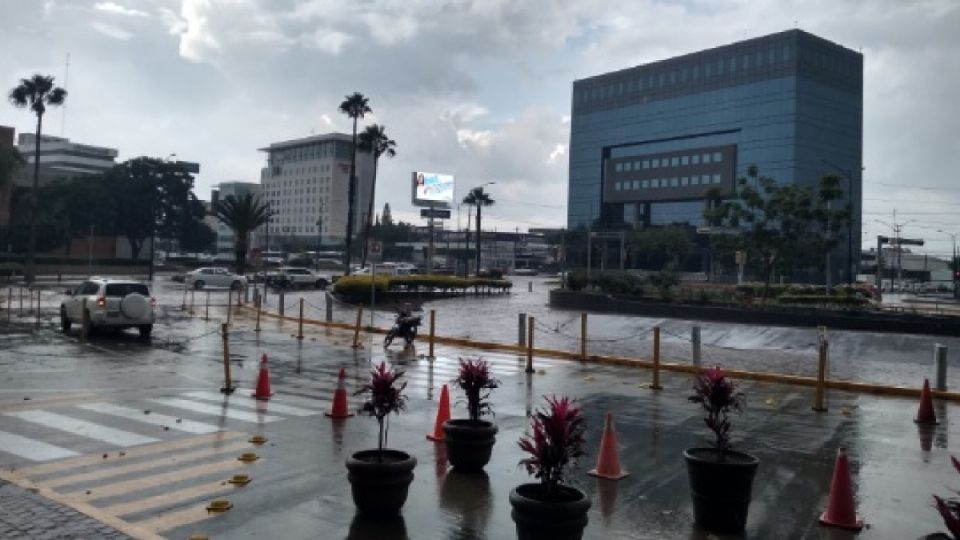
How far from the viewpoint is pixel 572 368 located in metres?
18.9

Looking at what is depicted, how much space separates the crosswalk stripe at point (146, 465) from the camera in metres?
8.09

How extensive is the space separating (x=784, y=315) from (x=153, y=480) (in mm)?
28346

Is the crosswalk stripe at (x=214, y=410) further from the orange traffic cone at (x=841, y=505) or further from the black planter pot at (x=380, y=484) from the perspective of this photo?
the orange traffic cone at (x=841, y=505)

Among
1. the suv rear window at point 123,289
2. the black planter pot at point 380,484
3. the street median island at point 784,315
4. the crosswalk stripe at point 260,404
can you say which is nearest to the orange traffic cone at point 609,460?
the black planter pot at point 380,484

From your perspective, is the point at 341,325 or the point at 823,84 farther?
the point at 823,84

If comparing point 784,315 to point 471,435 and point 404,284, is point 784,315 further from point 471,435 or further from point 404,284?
point 471,435

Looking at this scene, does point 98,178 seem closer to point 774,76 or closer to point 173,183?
point 173,183

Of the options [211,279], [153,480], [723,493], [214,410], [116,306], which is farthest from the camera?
[211,279]

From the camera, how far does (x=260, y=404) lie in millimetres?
12789

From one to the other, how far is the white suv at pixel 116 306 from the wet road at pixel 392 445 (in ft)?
15.6

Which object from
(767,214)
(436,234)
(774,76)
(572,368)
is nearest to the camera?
(572,368)

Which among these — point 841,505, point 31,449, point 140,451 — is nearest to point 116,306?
point 31,449

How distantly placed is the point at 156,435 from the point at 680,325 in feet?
80.3

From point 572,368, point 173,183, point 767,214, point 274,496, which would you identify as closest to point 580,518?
point 274,496
